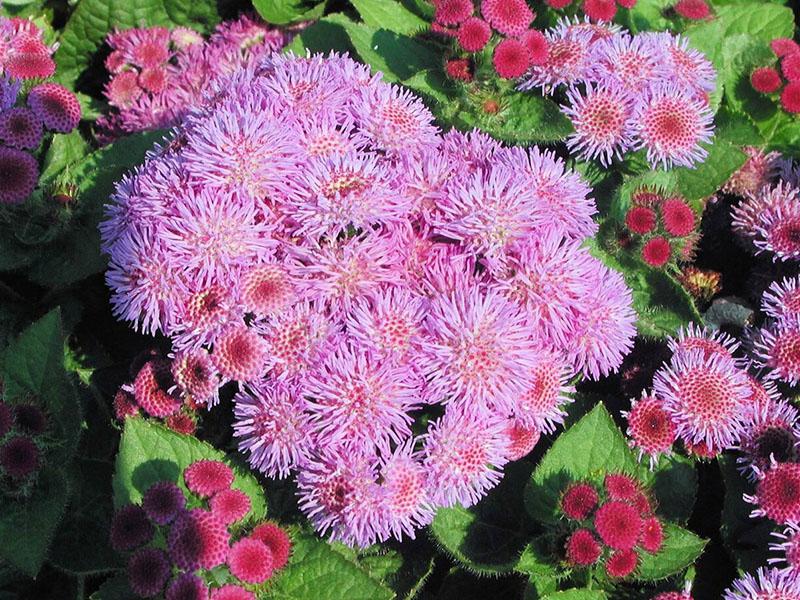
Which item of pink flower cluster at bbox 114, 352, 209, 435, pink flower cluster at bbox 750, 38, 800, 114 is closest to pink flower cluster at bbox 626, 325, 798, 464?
pink flower cluster at bbox 750, 38, 800, 114

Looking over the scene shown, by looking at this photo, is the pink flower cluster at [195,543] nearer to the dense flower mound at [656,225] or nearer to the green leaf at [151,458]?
the green leaf at [151,458]

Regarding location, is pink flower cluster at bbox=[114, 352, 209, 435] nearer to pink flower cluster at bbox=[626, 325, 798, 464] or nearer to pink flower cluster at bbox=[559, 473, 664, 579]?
pink flower cluster at bbox=[559, 473, 664, 579]

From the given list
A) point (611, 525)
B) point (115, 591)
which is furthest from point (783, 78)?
point (115, 591)

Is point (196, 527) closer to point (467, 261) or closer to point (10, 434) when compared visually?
point (10, 434)

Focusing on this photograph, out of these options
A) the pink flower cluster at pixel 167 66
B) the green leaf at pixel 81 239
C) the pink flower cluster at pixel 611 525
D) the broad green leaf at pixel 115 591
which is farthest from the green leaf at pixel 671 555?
the pink flower cluster at pixel 167 66

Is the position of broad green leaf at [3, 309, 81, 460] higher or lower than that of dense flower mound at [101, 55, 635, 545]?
lower

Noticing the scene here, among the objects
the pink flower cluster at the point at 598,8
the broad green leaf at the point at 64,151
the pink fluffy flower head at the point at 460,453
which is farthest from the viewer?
the broad green leaf at the point at 64,151
